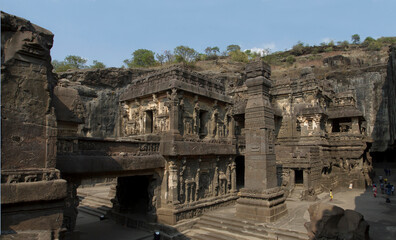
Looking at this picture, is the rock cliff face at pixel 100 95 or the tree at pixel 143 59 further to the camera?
the tree at pixel 143 59

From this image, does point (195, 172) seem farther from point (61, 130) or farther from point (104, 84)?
point (104, 84)

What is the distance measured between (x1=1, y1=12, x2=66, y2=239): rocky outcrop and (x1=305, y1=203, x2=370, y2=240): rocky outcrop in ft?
24.8

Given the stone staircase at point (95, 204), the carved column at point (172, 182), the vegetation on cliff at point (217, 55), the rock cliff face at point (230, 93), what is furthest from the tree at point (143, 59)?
the carved column at point (172, 182)

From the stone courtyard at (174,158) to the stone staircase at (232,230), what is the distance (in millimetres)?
49

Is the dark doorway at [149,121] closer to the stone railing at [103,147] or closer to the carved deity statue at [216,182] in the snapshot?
the stone railing at [103,147]

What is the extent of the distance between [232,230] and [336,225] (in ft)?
13.6

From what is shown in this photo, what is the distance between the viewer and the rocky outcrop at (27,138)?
4.98m

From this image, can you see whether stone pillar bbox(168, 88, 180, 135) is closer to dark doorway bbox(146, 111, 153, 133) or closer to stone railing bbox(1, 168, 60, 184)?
Result: dark doorway bbox(146, 111, 153, 133)

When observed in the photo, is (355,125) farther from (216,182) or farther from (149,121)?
(149,121)

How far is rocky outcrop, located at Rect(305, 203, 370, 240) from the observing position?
8086mm

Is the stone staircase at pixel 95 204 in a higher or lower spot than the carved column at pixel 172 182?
lower

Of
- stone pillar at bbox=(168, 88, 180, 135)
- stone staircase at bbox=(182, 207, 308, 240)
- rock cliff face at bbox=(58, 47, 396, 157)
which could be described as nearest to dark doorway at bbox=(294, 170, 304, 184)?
stone staircase at bbox=(182, 207, 308, 240)

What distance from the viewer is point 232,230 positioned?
35.7 ft

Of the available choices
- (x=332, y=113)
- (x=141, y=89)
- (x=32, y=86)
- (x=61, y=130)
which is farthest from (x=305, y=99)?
(x=32, y=86)
